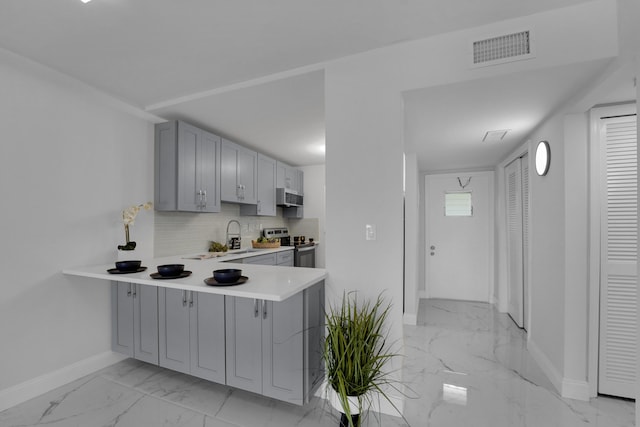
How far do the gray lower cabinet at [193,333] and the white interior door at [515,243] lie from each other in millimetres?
3482

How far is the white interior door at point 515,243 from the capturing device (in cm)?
348

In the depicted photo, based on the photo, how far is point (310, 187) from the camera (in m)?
5.62

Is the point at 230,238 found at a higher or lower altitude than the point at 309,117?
lower

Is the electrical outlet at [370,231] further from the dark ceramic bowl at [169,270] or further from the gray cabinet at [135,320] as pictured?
the gray cabinet at [135,320]

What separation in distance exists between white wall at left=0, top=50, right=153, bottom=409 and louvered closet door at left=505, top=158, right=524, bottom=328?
14.5ft

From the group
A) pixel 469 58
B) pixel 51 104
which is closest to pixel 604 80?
pixel 469 58

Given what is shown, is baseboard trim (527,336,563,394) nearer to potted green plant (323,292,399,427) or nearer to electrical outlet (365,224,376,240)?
potted green plant (323,292,399,427)

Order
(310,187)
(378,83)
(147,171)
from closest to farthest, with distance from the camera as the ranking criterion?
(378,83), (147,171), (310,187)

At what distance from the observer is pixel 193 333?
2.16 m

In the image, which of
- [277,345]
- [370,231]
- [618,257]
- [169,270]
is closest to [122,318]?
[169,270]

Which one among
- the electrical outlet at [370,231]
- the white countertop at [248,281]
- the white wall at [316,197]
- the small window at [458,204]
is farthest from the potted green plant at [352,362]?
the white wall at [316,197]

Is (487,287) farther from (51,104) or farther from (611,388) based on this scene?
(51,104)

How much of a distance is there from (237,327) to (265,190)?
108 inches

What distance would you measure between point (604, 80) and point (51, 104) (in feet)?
12.7
